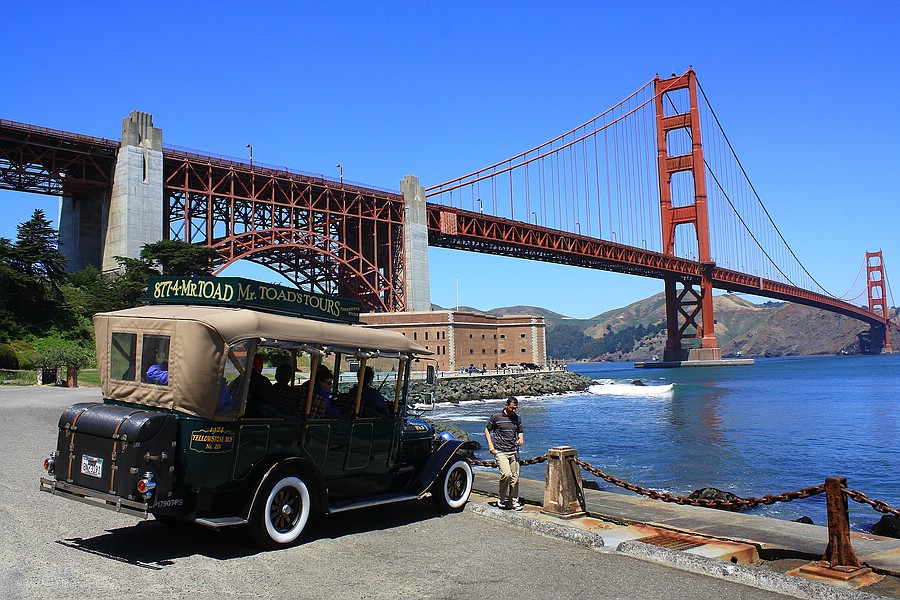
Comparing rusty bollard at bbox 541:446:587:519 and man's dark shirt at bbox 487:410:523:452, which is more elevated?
man's dark shirt at bbox 487:410:523:452

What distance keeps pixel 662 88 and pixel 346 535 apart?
384 ft

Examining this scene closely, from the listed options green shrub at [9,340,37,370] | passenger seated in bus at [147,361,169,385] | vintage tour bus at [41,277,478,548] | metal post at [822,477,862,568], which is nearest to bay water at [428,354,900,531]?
metal post at [822,477,862,568]

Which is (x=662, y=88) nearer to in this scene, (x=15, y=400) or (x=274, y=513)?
(x=15, y=400)

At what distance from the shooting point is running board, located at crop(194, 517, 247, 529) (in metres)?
7.21

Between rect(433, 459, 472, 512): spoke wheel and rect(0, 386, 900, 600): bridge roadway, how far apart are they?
17 cm

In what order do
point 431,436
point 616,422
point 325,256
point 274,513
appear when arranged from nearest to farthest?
1. point 274,513
2. point 431,436
3. point 616,422
4. point 325,256

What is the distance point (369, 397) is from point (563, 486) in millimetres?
2766

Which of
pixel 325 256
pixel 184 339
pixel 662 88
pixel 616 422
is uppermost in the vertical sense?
pixel 662 88

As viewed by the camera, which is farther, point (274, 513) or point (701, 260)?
point (701, 260)

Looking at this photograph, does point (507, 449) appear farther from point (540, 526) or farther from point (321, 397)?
point (321, 397)

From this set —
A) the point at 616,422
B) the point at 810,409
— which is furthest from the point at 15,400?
the point at 810,409

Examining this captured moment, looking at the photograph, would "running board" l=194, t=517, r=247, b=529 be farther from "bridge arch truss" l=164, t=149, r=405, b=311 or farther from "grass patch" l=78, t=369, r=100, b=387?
"bridge arch truss" l=164, t=149, r=405, b=311

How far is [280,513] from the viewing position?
7922 mm

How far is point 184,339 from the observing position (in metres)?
7.44
